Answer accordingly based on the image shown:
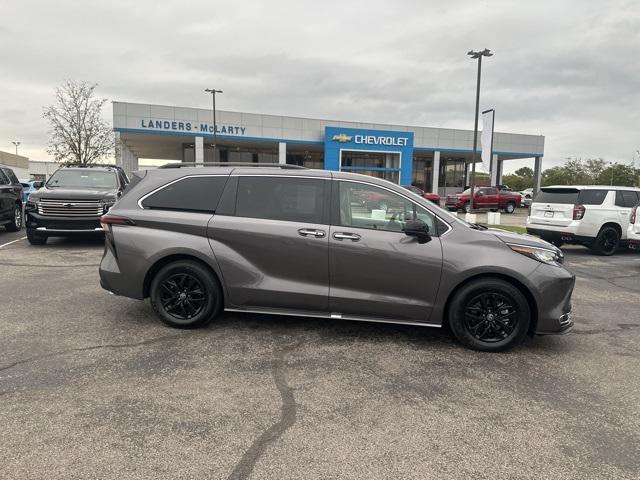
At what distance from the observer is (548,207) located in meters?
11.9

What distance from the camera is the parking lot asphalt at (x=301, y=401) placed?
275 cm

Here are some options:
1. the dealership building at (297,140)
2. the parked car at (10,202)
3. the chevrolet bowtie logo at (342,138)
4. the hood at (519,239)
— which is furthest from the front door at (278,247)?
the chevrolet bowtie logo at (342,138)

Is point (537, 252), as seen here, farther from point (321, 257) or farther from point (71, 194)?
point (71, 194)

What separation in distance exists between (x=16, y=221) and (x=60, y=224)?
4408 mm

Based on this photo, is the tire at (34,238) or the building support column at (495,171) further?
the building support column at (495,171)

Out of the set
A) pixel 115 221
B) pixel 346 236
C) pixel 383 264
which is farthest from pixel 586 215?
pixel 115 221

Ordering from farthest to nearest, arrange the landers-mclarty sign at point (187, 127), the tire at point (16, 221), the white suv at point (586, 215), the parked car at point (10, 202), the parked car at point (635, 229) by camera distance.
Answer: the landers-mclarty sign at point (187, 127) < the tire at point (16, 221) < the parked car at point (10, 202) < the white suv at point (586, 215) < the parked car at point (635, 229)

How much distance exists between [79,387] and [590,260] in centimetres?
1134

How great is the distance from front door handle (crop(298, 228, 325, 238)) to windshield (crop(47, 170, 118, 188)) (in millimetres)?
8518

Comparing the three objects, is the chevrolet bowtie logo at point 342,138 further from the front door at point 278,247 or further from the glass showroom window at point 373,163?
the front door at point 278,247

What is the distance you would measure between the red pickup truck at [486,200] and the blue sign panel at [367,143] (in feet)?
35.6

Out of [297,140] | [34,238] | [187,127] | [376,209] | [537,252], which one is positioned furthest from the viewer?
[297,140]

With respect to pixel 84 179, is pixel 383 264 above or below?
below

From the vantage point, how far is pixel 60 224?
10.4m
